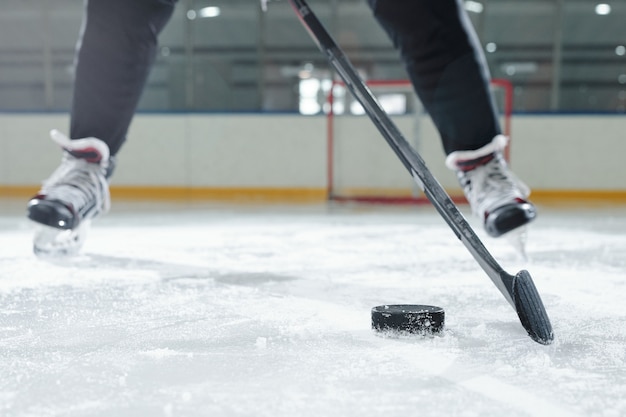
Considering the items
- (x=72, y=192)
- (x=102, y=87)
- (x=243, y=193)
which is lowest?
(x=243, y=193)

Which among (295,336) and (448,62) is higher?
(448,62)

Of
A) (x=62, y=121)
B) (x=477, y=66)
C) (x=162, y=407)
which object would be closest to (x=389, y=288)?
(x=477, y=66)

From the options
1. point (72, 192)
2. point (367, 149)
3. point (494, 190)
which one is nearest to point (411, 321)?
point (494, 190)

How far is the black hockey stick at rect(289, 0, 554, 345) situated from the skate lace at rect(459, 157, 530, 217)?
21 centimetres

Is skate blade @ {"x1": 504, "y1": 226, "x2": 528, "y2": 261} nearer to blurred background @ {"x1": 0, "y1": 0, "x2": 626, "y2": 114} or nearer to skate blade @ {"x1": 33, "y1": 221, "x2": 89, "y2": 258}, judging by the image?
skate blade @ {"x1": 33, "y1": 221, "x2": 89, "y2": 258}

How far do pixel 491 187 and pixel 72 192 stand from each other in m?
0.77

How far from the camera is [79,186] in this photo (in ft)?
5.17

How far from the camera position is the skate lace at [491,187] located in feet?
4.61

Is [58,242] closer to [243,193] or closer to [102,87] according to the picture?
[102,87]

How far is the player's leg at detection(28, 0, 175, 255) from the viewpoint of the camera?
157cm

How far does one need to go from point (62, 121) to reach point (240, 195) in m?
1.40

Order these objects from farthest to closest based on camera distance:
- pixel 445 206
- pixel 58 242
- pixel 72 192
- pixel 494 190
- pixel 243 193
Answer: pixel 243 193, pixel 58 242, pixel 72 192, pixel 494 190, pixel 445 206

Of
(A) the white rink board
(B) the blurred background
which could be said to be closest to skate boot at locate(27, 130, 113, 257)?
(A) the white rink board

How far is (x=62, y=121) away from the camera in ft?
19.1
